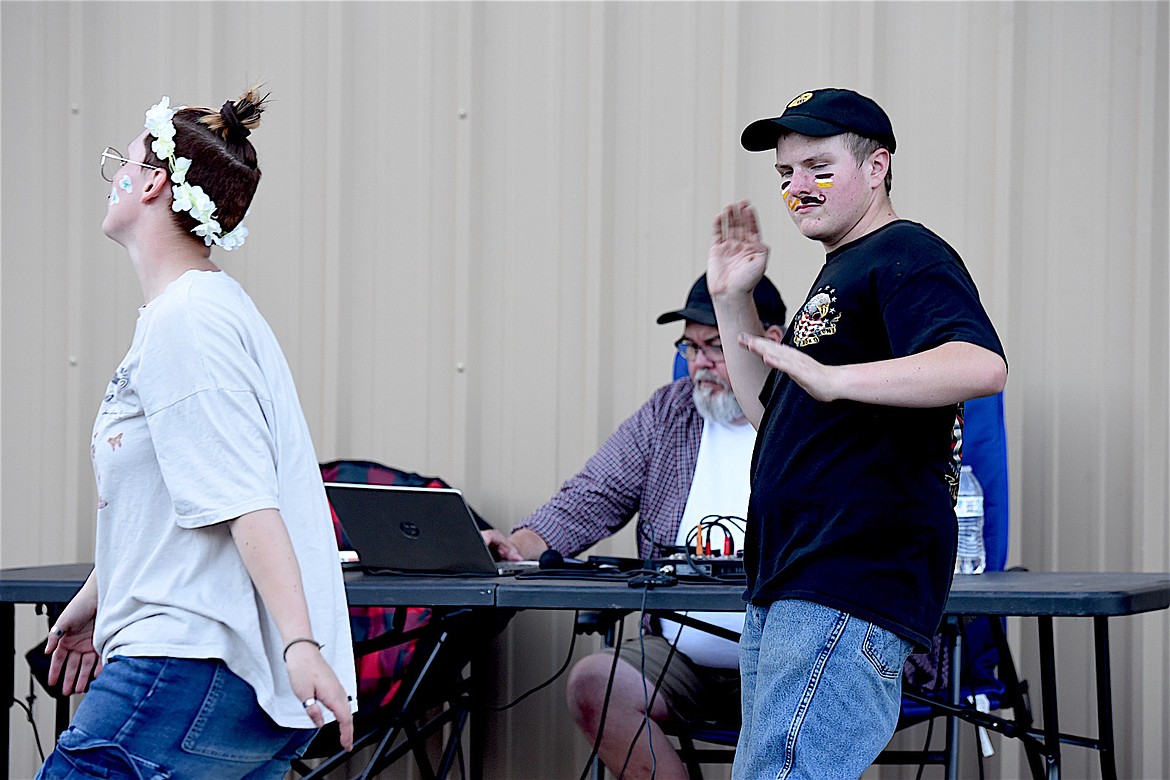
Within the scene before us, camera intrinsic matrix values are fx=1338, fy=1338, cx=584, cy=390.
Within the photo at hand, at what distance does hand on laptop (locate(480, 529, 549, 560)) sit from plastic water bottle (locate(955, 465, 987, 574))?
970 mm

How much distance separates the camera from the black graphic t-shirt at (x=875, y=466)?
65.5 inches

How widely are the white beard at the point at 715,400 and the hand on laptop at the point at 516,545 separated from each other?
0.53 metres

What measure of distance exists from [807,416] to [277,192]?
2.62 metres

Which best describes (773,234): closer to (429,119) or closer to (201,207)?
(429,119)

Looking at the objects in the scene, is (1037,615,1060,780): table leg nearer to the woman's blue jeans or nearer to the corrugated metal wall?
the corrugated metal wall

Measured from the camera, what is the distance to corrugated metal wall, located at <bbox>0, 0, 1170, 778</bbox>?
144 inches

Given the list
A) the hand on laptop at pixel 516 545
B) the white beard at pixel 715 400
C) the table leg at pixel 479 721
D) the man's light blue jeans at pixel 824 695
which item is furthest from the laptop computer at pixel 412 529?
the table leg at pixel 479 721

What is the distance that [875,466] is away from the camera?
1695mm

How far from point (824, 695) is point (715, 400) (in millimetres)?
1683

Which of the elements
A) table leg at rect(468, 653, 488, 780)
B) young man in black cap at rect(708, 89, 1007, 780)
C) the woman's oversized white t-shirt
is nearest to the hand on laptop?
table leg at rect(468, 653, 488, 780)

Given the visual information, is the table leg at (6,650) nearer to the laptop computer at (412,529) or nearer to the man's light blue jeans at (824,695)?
the laptop computer at (412,529)

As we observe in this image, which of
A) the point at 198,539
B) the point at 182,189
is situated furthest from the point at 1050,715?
the point at 182,189

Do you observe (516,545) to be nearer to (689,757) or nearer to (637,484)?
(637,484)

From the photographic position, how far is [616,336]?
152 inches
